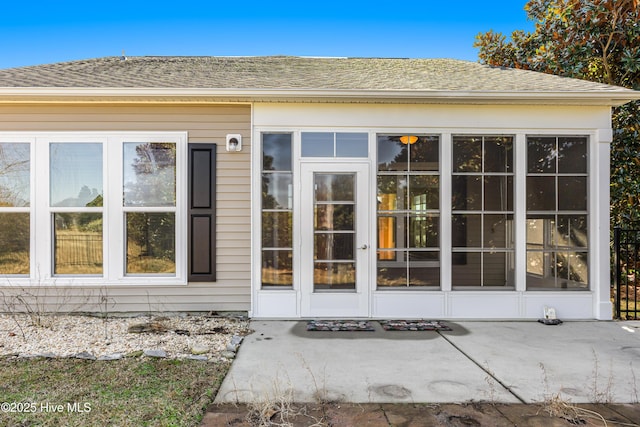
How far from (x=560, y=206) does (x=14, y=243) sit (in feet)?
24.2

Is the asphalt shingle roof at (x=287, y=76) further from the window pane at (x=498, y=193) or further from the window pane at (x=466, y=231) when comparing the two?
the window pane at (x=466, y=231)

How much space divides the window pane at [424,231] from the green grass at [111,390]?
287cm

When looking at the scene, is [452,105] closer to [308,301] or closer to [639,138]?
[308,301]

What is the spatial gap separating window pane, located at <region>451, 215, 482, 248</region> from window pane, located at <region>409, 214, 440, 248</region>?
230 mm

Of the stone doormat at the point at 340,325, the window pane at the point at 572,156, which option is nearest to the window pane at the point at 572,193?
the window pane at the point at 572,156

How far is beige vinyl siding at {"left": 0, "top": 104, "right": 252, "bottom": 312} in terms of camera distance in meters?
5.03

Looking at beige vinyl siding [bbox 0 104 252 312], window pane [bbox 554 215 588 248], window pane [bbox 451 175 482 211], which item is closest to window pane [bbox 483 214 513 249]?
window pane [bbox 451 175 482 211]

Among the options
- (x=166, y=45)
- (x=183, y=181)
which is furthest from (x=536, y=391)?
(x=166, y=45)

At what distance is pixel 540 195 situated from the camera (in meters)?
5.09

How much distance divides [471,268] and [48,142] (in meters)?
5.93

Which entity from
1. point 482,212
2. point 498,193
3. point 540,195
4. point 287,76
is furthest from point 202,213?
point 540,195

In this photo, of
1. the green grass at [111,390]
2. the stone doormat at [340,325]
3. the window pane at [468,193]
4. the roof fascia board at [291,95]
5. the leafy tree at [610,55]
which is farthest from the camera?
the leafy tree at [610,55]

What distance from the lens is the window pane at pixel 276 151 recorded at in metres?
5.05

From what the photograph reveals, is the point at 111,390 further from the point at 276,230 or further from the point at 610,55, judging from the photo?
the point at 610,55
